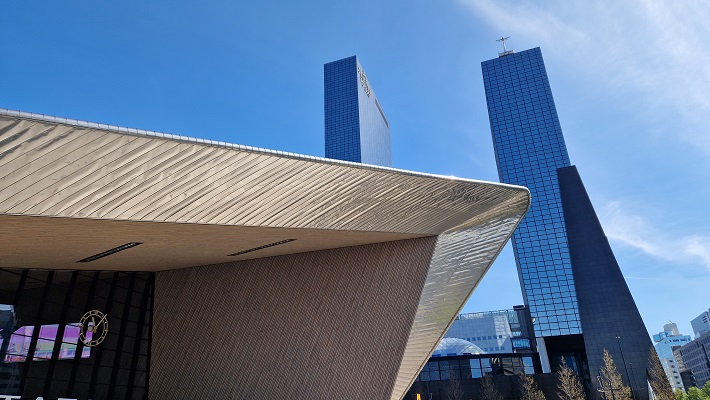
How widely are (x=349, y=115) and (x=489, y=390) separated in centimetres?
10212

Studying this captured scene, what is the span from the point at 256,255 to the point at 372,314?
5.94m

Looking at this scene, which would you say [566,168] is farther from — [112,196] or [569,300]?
[112,196]

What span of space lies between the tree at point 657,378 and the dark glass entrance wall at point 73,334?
144 feet

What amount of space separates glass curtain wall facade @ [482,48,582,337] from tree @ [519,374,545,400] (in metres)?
23.8

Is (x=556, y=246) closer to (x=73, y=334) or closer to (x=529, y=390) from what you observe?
(x=529, y=390)

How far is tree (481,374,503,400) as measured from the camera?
52250 mm

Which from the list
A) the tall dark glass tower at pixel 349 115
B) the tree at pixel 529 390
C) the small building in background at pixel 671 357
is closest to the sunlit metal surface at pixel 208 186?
the tree at pixel 529 390

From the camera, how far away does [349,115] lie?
5566 inches

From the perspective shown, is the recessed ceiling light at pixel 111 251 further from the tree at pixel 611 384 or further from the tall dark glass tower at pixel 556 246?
the tall dark glass tower at pixel 556 246

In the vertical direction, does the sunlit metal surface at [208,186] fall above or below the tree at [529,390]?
above

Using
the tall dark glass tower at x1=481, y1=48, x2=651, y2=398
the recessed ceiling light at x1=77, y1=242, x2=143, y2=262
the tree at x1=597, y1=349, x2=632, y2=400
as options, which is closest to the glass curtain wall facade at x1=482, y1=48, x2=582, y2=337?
the tall dark glass tower at x1=481, y1=48, x2=651, y2=398

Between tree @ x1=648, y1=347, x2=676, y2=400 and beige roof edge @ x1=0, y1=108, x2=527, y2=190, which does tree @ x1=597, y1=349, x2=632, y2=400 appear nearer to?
tree @ x1=648, y1=347, x2=676, y2=400

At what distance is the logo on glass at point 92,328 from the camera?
2311 cm

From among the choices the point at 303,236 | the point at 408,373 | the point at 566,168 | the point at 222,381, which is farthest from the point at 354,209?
the point at 566,168
